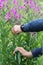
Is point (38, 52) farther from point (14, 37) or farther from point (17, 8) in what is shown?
point (17, 8)

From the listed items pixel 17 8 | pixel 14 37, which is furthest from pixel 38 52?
pixel 17 8

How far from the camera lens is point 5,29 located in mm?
3684

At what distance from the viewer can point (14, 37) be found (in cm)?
368

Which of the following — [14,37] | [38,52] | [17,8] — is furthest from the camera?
[17,8]

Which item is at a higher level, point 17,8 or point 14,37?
point 17,8

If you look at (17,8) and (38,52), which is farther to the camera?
(17,8)

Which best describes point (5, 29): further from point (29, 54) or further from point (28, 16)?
point (29, 54)

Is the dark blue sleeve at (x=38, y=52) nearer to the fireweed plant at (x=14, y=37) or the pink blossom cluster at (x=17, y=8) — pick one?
the fireweed plant at (x=14, y=37)

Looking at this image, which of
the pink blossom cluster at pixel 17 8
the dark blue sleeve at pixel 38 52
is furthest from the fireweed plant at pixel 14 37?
the dark blue sleeve at pixel 38 52

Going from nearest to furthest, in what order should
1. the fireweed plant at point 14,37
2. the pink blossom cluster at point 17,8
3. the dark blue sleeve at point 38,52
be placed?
the dark blue sleeve at point 38,52 < the fireweed plant at point 14,37 < the pink blossom cluster at point 17,8

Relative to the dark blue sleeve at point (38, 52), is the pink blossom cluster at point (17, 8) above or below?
above

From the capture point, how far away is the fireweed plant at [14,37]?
368 centimetres

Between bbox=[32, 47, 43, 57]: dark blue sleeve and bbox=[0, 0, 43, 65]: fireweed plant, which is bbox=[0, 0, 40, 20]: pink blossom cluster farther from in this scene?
bbox=[32, 47, 43, 57]: dark blue sleeve

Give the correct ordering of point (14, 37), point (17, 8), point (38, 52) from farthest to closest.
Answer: point (17, 8) → point (14, 37) → point (38, 52)
